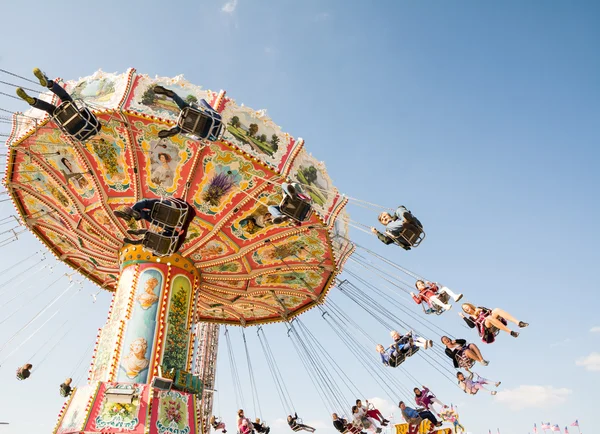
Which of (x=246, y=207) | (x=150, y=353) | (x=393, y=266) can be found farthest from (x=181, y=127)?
(x=393, y=266)

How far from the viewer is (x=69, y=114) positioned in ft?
29.1

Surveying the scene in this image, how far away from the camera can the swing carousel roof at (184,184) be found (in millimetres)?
10359

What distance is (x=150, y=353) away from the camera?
10852 millimetres

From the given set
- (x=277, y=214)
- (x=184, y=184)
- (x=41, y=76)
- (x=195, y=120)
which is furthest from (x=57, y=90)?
(x=277, y=214)


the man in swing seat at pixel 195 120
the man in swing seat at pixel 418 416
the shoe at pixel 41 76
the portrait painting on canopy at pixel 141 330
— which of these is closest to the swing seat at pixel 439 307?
the man in swing seat at pixel 418 416

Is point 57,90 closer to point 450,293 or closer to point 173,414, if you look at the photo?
point 173,414

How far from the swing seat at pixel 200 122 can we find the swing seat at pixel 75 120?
70.8 inches

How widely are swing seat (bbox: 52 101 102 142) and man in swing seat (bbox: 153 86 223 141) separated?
1.39 metres

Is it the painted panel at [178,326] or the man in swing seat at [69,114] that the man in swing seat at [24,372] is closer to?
the painted panel at [178,326]

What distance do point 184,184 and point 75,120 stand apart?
10.0 feet

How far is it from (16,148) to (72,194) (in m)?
1.72

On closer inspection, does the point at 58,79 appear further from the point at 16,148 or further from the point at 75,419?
the point at 75,419

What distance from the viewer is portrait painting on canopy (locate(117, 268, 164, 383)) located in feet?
34.8

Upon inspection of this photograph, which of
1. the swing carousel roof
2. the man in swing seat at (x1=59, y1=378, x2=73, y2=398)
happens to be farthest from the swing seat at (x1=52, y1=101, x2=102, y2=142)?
the man in swing seat at (x1=59, y1=378, x2=73, y2=398)
